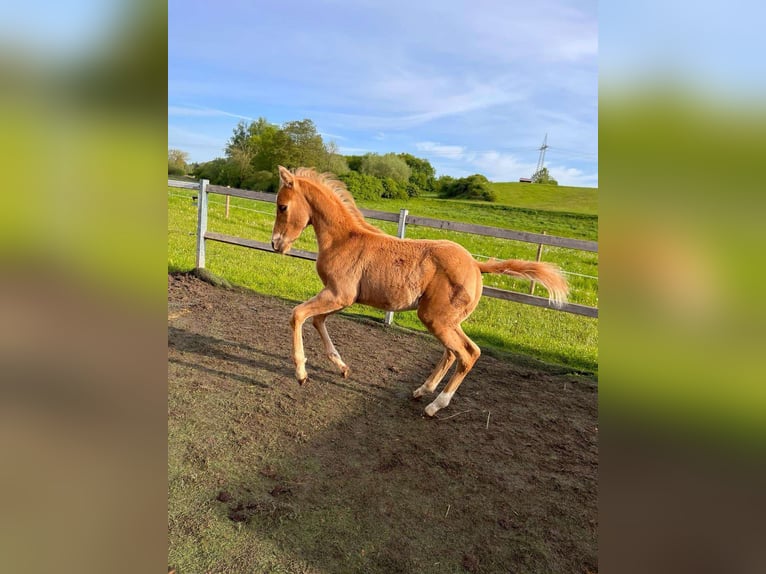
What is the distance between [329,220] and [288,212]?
0.41 meters

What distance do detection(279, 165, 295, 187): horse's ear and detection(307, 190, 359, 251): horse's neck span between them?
8.9 inches

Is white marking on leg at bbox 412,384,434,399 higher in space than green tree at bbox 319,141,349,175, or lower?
lower

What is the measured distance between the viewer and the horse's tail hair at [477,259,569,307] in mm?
3754

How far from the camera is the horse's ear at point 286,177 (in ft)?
13.5

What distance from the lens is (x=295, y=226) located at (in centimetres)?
427
